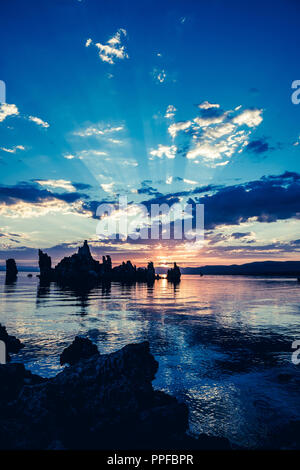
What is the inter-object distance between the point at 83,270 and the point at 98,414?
16015 cm

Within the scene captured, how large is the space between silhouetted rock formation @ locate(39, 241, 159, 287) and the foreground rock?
473 ft

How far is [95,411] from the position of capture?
381 inches

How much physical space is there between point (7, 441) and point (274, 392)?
13824mm

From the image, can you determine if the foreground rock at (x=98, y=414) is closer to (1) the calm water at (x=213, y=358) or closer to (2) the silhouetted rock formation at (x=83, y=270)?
(1) the calm water at (x=213, y=358)

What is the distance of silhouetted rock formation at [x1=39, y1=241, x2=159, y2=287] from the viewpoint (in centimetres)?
16038

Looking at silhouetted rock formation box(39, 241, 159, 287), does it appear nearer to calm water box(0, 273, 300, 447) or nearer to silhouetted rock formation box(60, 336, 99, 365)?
calm water box(0, 273, 300, 447)

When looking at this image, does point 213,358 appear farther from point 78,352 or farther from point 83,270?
point 83,270

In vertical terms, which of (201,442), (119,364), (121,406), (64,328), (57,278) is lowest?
(57,278)

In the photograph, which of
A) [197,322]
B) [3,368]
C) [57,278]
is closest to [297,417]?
[3,368]

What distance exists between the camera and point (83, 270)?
16200 centimetres

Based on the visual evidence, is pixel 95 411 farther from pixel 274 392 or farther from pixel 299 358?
pixel 299 358

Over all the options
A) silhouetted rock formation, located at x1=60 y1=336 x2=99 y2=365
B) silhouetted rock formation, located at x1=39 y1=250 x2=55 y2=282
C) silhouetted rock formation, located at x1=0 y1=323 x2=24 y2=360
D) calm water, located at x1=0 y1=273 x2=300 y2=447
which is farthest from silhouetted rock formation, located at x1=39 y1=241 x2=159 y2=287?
silhouetted rock formation, located at x1=60 y1=336 x2=99 y2=365

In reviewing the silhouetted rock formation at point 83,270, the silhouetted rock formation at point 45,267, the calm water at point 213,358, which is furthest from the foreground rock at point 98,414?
the silhouetted rock formation at point 45,267

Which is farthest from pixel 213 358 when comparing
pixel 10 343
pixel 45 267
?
pixel 45 267
